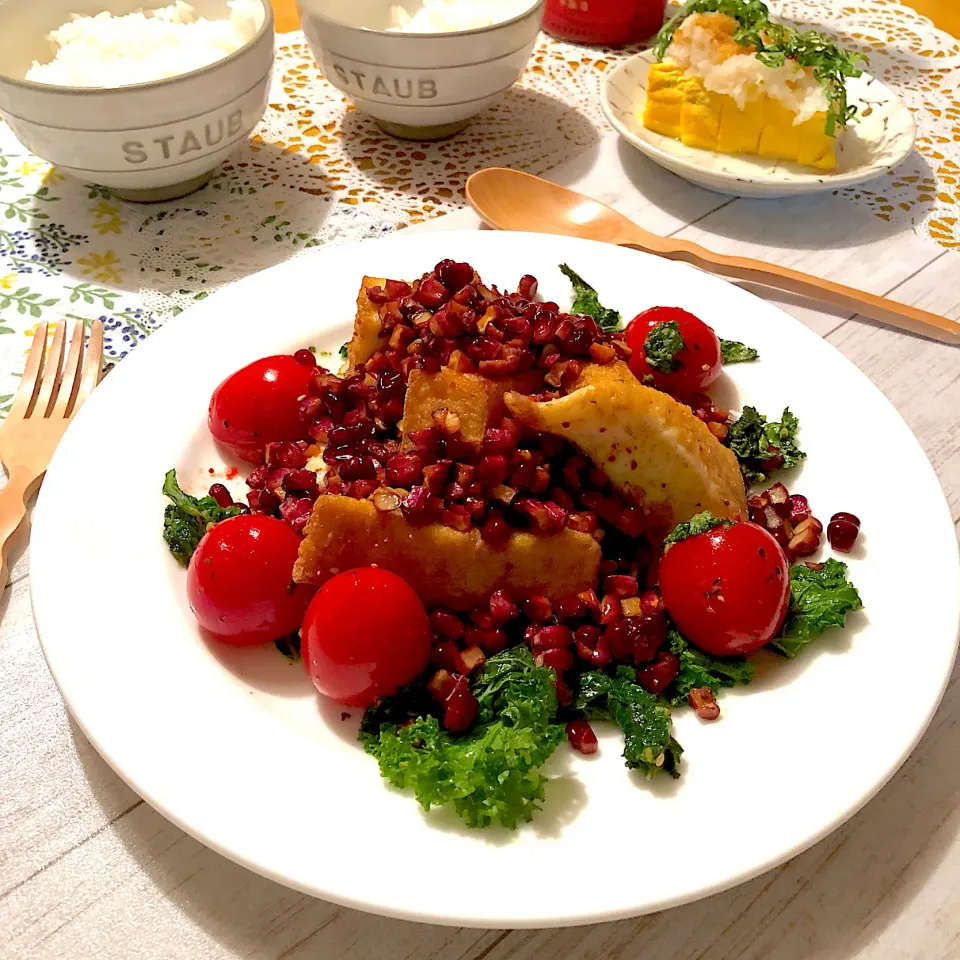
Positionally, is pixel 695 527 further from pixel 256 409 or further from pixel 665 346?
pixel 256 409

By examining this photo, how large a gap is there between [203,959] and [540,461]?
128 centimetres

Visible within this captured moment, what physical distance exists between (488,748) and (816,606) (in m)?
0.80

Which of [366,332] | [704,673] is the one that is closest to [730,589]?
[704,673]

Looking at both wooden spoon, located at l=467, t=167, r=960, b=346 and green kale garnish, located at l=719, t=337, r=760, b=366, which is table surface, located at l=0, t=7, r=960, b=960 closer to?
green kale garnish, located at l=719, t=337, r=760, b=366

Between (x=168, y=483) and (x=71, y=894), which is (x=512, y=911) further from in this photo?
(x=168, y=483)

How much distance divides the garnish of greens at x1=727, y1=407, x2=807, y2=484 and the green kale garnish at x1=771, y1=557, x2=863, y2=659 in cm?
41

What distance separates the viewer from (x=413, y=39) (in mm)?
3498

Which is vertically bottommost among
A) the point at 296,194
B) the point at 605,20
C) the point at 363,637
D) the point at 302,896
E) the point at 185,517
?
the point at 302,896

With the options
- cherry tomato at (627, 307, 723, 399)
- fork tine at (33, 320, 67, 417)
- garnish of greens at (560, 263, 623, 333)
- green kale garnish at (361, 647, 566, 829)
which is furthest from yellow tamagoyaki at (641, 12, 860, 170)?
green kale garnish at (361, 647, 566, 829)

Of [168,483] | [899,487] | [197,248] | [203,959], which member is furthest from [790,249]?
[203,959]

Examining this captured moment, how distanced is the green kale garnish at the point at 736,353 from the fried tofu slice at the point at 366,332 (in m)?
1.02

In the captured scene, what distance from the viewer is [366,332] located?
95.3 inches

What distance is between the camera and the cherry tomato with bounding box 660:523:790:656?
1.88 metres

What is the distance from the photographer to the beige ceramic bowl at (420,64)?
3.54 meters
